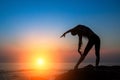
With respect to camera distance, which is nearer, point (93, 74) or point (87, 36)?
point (93, 74)

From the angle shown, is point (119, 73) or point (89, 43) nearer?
point (119, 73)

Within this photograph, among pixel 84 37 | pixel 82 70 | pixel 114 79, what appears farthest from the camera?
pixel 84 37

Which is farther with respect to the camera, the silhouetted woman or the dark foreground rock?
the silhouetted woman

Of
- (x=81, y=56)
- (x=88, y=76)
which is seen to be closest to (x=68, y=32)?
(x=81, y=56)

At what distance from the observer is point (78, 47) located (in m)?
18.3

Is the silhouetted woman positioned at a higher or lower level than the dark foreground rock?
higher

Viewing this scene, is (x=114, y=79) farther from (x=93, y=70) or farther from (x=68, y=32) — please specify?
(x=68, y=32)

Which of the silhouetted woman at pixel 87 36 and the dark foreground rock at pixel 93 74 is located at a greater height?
the silhouetted woman at pixel 87 36

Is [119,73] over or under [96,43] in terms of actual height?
under

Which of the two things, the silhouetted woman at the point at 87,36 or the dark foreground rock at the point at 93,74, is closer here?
the dark foreground rock at the point at 93,74

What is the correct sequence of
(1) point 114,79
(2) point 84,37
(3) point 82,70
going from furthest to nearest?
(2) point 84,37 → (3) point 82,70 → (1) point 114,79

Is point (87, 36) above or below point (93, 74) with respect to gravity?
above

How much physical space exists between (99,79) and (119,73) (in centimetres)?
128

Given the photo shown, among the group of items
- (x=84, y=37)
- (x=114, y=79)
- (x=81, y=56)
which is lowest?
(x=114, y=79)
